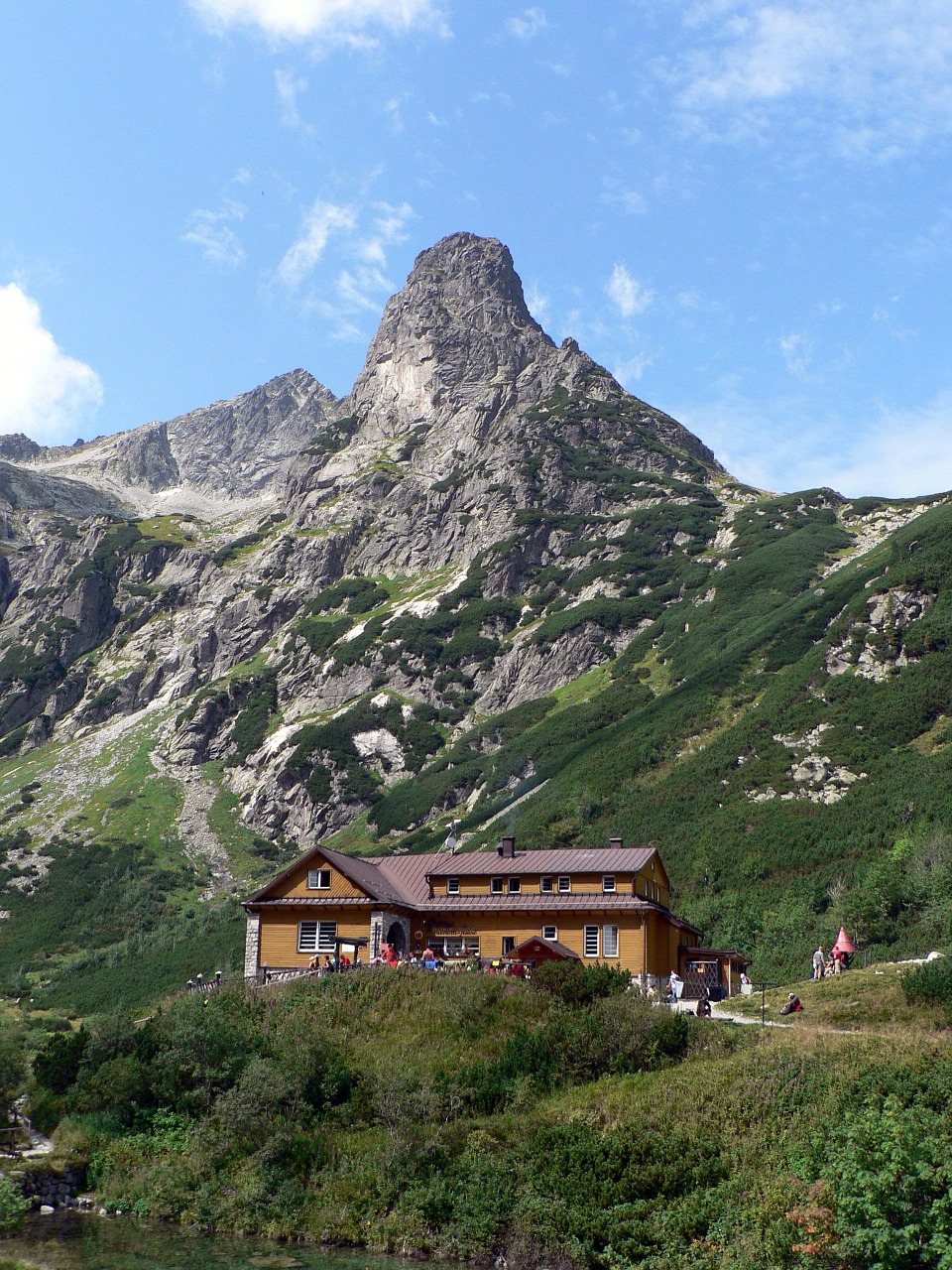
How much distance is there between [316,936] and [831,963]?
2457 centimetres

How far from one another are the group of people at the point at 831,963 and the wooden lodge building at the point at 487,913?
5.21 metres

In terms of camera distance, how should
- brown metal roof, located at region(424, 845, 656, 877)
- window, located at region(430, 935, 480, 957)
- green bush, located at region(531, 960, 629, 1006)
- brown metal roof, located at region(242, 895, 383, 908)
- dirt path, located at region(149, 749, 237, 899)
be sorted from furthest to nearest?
dirt path, located at region(149, 749, 237, 899), window, located at region(430, 935, 480, 957), brown metal roof, located at region(424, 845, 656, 877), brown metal roof, located at region(242, 895, 383, 908), green bush, located at region(531, 960, 629, 1006)

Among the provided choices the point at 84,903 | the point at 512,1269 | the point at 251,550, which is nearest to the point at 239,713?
the point at 84,903

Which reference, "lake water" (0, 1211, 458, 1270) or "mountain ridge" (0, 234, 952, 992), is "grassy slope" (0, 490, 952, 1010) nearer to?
"mountain ridge" (0, 234, 952, 992)

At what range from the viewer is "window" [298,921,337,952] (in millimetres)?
49875

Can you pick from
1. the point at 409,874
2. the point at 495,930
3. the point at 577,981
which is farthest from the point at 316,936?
the point at 577,981

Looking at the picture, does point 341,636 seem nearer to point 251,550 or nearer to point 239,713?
point 239,713

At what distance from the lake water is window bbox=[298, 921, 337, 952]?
1698cm

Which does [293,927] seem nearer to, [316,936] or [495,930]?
[316,936]

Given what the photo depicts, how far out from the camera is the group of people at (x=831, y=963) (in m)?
49.0

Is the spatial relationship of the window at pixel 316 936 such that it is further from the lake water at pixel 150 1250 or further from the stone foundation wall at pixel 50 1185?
the lake water at pixel 150 1250

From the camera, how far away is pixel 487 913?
169 feet

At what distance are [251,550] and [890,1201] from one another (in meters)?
181

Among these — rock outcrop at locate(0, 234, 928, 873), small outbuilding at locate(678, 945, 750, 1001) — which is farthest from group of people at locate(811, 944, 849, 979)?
rock outcrop at locate(0, 234, 928, 873)
